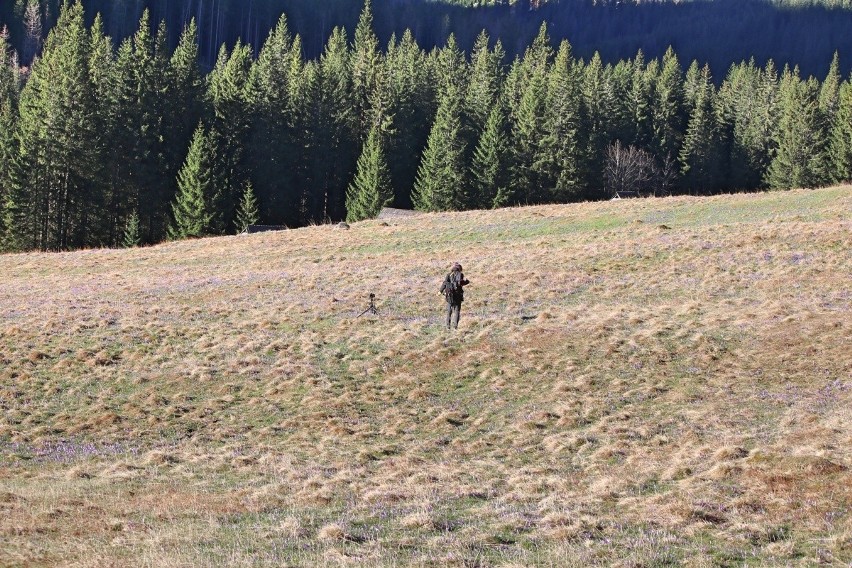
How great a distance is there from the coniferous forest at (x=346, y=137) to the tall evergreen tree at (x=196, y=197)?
0.49 ft

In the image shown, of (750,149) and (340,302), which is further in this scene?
(750,149)

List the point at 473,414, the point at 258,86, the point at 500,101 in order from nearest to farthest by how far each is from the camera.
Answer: the point at 473,414, the point at 258,86, the point at 500,101

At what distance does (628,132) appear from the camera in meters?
96.0

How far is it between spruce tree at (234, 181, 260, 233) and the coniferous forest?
0.67 feet

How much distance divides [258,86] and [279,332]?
190 ft

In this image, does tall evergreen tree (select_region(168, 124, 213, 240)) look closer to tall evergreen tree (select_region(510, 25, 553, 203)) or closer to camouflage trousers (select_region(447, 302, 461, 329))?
tall evergreen tree (select_region(510, 25, 553, 203))

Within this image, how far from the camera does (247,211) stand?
7056cm

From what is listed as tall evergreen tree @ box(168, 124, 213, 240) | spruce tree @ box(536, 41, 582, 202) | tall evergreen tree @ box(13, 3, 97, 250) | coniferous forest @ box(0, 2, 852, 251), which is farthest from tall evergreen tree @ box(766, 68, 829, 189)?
tall evergreen tree @ box(13, 3, 97, 250)

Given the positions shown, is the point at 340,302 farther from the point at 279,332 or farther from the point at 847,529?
the point at 847,529

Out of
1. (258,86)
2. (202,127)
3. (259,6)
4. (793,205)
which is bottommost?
(793,205)

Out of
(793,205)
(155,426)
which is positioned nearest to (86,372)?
(155,426)

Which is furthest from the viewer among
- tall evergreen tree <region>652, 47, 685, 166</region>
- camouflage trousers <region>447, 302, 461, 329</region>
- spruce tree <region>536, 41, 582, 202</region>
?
tall evergreen tree <region>652, 47, 685, 166</region>

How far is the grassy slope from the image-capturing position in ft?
39.5

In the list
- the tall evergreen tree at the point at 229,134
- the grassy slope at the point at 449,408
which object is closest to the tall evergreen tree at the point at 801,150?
the grassy slope at the point at 449,408
